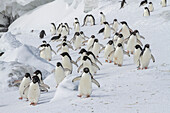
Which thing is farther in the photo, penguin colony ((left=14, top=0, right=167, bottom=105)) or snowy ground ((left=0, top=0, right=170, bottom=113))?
penguin colony ((left=14, top=0, right=167, bottom=105))

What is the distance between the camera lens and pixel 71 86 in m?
5.95

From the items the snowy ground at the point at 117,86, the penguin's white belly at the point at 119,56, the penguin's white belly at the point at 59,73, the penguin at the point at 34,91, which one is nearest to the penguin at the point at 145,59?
the snowy ground at the point at 117,86

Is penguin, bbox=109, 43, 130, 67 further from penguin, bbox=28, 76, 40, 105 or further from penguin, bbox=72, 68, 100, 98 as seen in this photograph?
penguin, bbox=28, 76, 40, 105

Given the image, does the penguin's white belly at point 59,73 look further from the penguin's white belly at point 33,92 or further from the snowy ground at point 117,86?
the penguin's white belly at point 33,92

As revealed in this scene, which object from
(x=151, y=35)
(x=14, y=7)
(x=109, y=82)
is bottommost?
(x=109, y=82)

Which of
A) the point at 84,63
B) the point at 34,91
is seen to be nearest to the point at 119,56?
the point at 84,63

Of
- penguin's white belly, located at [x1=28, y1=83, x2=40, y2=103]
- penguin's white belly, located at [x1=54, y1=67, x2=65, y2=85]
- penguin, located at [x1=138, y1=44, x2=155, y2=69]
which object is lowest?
penguin's white belly, located at [x1=28, y1=83, x2=40, y2=103]

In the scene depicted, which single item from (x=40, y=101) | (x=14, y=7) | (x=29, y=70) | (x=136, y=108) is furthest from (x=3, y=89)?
(x=14, y=7)

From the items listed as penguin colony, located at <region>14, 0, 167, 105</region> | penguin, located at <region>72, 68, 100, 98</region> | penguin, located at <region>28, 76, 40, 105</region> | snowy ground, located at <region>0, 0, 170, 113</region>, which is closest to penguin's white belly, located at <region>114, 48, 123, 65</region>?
penguin colony, located at <region>14, 0, 167, 105</region>

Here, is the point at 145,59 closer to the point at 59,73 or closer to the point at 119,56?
the point at 119,56

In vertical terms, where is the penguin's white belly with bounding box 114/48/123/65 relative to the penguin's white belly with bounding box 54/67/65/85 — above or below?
above

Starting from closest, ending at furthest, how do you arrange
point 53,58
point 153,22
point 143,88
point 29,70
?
point 143,88
point 29,70
point 53,58
point 153,22

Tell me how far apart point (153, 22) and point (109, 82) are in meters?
8.55

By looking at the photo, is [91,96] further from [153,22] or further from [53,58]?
[153,22]
